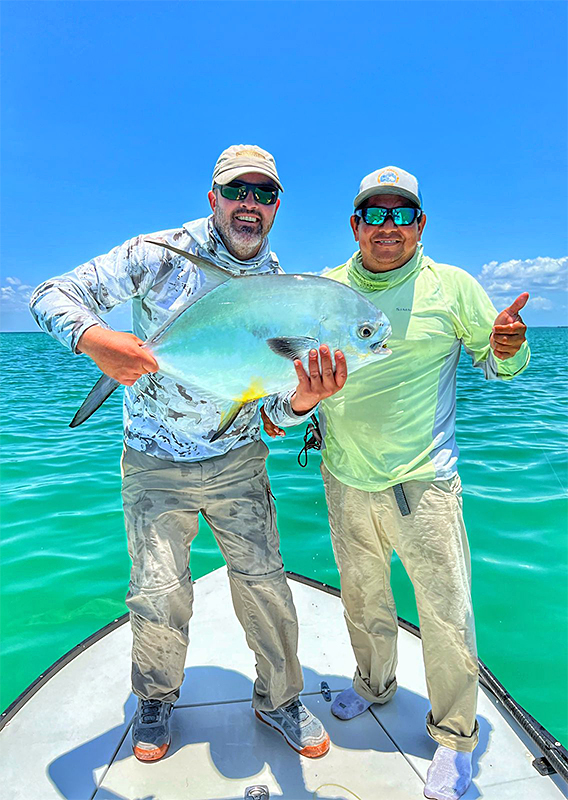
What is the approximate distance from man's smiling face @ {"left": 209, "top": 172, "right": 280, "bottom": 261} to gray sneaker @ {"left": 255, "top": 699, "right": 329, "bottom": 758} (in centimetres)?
195

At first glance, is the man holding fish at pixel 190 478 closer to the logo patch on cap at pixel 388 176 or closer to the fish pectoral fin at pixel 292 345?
the fish pectoral fin at pixel 292 345

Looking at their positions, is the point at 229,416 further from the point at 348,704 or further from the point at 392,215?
the point at 348,704

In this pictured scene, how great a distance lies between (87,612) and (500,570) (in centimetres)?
338

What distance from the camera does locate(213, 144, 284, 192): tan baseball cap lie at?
220 centimetres

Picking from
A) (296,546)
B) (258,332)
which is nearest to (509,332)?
(258,332)

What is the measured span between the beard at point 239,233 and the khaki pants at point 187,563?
2.78 ft

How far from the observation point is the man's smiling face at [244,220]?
225 cm

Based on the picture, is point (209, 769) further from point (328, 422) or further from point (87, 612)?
point (87, 612)

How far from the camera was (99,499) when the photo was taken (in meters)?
6.62

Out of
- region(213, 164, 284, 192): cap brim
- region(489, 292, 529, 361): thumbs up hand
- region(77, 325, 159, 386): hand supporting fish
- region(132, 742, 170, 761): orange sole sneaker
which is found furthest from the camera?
region(132, 742, 170, 761): orange sole sneaker

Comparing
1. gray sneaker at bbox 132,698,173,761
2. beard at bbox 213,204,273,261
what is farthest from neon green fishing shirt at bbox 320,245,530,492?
gray sneaker at bbox 132,698,173,761

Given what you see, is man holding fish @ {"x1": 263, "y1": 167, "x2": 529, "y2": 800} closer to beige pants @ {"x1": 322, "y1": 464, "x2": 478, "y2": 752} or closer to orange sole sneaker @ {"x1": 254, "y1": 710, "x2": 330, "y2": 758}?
beige pants @ {"x1": 322, "y1": 464, "x2": 478, "y2": 752}

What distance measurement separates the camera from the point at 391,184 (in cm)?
231

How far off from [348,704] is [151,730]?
34.9 inches
